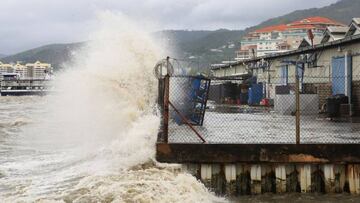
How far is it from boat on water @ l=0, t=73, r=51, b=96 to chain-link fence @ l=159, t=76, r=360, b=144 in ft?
454

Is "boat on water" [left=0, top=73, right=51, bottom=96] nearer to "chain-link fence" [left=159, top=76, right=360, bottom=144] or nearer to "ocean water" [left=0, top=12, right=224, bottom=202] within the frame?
"chain-link fence" [left=159, top=76, right=360, bottom=144]

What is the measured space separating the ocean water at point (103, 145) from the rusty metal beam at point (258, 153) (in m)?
0.38

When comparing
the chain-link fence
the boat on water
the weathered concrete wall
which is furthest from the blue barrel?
the boat on water

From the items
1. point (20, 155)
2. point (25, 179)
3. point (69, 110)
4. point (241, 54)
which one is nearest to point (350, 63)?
point (69, 110)

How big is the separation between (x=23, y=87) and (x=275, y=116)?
162057mm

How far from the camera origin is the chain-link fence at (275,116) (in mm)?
14656

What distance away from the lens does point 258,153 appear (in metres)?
11.6

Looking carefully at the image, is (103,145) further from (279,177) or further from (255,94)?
(255,94)

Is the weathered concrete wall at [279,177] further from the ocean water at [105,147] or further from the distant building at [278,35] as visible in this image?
the distant building at [278,35]

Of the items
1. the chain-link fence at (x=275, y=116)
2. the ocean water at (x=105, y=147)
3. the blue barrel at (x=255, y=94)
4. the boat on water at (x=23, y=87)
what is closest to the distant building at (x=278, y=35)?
the boat on water at (x=23, y=87)

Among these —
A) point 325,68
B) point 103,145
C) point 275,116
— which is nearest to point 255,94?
point 325,68

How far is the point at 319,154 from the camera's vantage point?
11.6 metres

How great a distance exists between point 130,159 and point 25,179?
255 centimetres

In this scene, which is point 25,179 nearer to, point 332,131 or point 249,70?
point 332,131
